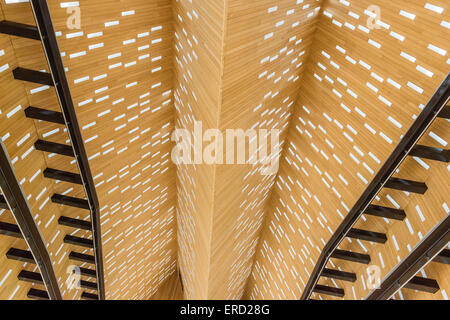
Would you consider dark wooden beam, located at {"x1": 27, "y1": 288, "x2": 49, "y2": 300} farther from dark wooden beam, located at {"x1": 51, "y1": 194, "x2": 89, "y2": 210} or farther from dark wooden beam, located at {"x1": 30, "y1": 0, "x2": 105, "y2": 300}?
dark wooden beam, located at {"x1": 51, "y1": 194, "x2": 89, "y2": 210}

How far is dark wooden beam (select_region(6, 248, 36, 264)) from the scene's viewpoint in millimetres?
6742

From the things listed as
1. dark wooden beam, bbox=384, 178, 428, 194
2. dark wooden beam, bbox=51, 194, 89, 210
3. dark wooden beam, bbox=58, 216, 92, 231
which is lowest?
dark wooden beam, bbox=384, 178, 428, 194

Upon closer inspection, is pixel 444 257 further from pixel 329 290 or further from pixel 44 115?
pixel 44 115

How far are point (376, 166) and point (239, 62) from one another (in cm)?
375

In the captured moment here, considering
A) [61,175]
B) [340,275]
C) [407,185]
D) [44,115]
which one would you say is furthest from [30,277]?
[407,185]

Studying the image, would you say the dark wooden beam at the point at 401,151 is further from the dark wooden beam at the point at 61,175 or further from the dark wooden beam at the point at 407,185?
the dark wooden beam at the point at 61,175

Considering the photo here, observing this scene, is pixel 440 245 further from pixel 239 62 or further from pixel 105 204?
pixel 105 204

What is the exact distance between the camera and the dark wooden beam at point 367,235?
264 inches

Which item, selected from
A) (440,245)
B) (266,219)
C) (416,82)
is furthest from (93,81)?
(266,219)

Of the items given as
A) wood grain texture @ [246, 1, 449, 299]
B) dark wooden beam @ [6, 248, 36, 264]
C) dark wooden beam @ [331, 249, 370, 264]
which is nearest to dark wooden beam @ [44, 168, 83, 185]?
dark wooden beam @ [6, 248, 36, 264]

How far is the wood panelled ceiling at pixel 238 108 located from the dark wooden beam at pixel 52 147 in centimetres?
21

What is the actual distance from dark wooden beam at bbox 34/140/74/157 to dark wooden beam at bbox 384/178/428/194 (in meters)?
6.45

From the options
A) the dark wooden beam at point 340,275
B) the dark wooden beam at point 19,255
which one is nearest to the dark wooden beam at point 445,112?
the dark wooden beam at point 340,275

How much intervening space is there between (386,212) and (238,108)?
Result: 3863mm
